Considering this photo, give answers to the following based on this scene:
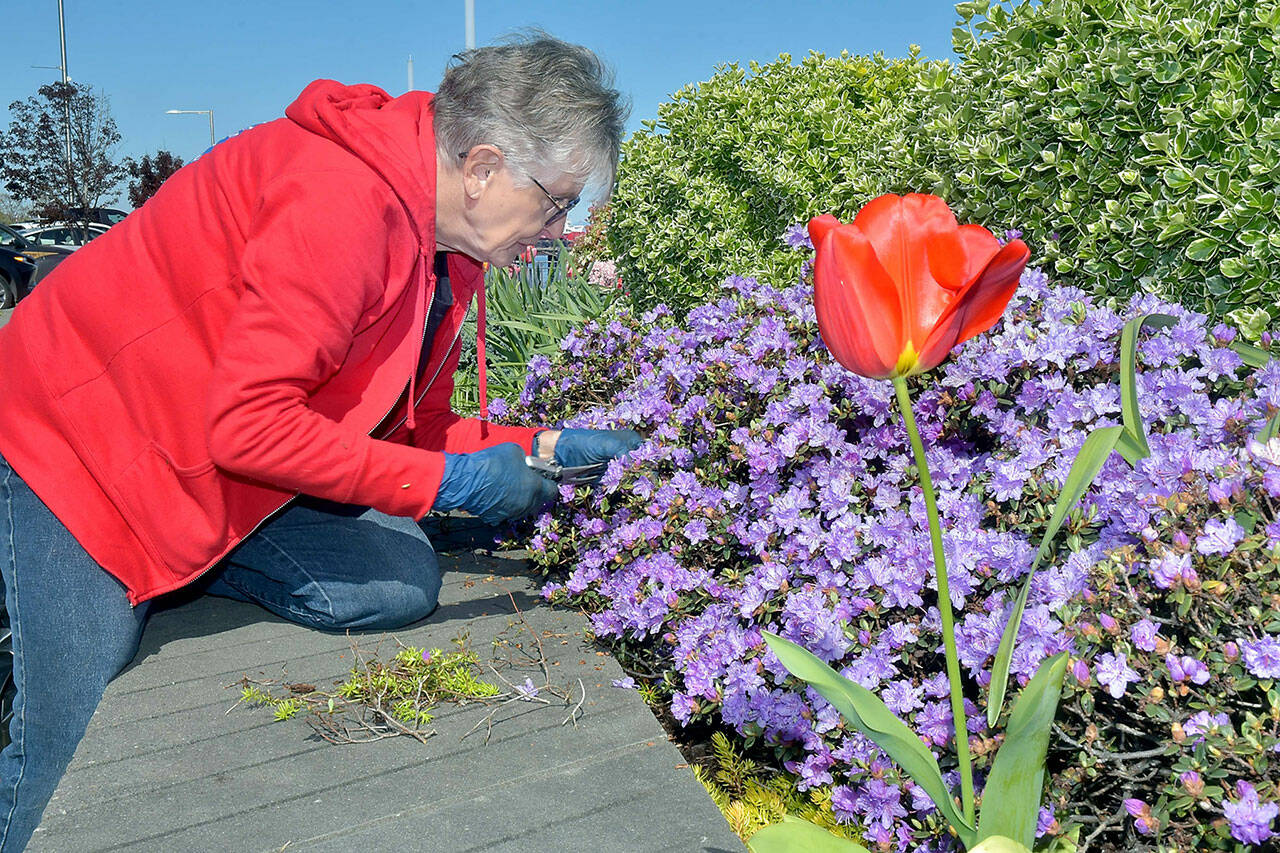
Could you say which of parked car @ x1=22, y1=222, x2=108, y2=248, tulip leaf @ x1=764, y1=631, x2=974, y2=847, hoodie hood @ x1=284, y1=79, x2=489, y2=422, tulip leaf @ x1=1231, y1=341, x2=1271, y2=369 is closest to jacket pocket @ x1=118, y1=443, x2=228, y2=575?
hoodie hood @ x1=284, y1=79, x2=489, y2=422

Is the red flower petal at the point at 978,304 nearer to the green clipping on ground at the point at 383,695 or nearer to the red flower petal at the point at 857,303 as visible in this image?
the red flower petal at the point at 857,303

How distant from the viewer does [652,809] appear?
1737 mm

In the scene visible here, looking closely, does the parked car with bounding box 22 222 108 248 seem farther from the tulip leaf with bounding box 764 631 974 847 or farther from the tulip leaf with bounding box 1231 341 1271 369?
the tulip leaf with bounding box 764 631 974 847

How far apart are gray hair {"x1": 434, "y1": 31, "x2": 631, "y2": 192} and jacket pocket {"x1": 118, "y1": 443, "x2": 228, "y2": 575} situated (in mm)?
879

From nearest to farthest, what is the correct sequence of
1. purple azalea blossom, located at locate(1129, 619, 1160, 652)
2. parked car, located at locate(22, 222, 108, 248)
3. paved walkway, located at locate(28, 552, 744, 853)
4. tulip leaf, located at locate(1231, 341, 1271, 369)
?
purple azalea blossom, located at locate(1129, 619, 1160, 652) < paved walkway, located at locate(28, 552, 744, 853) < tulip leaf, located at locate(1231, 341, 1271, 369) < parked car, located at locate(22, 222, 108, 248)

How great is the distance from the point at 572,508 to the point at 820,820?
1147mm

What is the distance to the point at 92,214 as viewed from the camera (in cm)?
3338

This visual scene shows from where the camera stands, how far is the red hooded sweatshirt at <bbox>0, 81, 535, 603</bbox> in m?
2.06

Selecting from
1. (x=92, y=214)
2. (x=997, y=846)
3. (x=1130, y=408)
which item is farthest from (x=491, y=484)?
(x=92, y=214)

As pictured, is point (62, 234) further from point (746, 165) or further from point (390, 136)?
point (390, 136)

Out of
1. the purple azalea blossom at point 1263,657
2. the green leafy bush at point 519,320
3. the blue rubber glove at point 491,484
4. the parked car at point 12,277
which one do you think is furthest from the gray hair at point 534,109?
the parked car at point 12,277

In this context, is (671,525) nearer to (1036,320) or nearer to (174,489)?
(1036,320)

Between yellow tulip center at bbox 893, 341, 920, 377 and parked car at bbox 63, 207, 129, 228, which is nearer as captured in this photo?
yellow tulip center at bbox 893, 341, 920, 377

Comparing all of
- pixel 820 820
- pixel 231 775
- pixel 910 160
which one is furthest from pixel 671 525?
pixel 910 160
